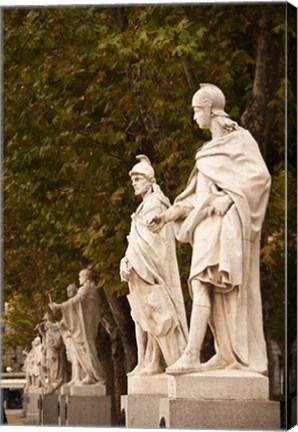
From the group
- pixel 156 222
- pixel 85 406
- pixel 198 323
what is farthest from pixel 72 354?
pixel 198 323

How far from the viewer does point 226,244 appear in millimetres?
23859

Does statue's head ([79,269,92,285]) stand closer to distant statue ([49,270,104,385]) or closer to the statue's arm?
distant statue ([49,270,104,385])

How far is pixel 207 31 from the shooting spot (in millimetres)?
28500

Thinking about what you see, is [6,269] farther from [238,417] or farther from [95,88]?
[238,417]

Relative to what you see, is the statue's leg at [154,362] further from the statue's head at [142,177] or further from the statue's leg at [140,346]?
the statue's head at [142,177]

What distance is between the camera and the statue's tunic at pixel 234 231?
23.9 meters

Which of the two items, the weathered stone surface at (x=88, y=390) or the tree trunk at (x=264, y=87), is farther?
the weathered stone surface at (x=88, y=390)

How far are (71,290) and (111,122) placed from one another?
3573 mm

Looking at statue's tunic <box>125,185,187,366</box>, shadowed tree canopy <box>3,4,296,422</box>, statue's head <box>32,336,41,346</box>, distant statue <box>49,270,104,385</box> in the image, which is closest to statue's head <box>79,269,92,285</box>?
distant statue <box>49,270,104,385</box>

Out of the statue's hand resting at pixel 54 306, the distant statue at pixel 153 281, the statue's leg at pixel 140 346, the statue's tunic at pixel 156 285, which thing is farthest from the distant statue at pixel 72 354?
the statue's tunic at pixel 156 285

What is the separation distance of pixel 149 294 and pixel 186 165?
9.40ft

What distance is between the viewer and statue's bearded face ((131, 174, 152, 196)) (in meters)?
27.7

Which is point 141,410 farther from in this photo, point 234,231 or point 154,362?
point 234,231

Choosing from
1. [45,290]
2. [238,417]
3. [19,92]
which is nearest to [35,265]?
[45,290]
